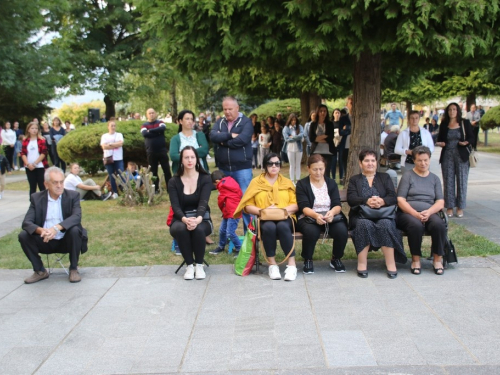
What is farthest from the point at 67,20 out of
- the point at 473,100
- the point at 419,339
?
the point at 419,339

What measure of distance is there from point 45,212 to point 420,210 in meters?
4.28

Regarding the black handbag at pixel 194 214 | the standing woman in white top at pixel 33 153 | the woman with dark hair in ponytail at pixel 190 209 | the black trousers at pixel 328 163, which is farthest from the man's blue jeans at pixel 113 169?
the black handbag at pixel 194 214

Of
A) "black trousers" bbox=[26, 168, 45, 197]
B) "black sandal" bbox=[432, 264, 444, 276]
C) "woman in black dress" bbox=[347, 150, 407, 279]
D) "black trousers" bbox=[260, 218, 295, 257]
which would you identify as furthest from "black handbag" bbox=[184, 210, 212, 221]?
"black trousers" bbox=[26, 168, 45, 197]

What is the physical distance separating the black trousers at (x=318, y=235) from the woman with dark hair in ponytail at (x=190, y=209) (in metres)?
1.14

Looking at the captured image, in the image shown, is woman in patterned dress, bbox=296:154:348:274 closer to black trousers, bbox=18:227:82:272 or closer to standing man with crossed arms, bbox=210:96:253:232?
standing man with crossed arms, bbox=210:96:253:232

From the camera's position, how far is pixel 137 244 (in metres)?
8.07

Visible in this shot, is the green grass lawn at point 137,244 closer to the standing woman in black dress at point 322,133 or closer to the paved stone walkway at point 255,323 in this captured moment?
the paved stone walkway at point 255,323

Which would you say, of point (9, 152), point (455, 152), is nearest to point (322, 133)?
point (455, 152)

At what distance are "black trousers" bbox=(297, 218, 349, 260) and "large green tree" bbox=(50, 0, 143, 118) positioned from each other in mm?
23481

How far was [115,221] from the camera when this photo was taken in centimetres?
990

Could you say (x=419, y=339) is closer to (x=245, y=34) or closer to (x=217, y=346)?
(x=217, y=346)

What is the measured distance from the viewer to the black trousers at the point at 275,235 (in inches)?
244

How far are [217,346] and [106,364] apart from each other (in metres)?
0.86

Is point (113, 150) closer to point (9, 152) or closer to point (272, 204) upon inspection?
point (272, 204)
